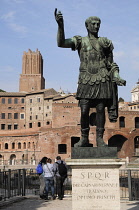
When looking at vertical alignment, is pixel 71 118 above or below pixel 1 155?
above

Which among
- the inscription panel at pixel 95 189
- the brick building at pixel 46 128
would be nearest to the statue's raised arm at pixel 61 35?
the inscription panel at pixel 95 189

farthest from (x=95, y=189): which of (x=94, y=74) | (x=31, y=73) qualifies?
(x=31, y=73)

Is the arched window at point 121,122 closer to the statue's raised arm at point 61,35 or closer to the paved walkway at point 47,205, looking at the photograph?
the paved walkway at point 47,205

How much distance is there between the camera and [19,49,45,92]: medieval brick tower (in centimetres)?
8650

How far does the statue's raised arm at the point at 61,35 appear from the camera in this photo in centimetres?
553

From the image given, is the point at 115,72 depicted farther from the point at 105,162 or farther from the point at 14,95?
the point at 14,95

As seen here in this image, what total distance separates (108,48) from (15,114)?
64219 mm

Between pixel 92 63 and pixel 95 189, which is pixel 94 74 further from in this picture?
pixel 95 189

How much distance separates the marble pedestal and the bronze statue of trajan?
1.46 ft

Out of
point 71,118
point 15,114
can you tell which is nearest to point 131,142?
point 71,118

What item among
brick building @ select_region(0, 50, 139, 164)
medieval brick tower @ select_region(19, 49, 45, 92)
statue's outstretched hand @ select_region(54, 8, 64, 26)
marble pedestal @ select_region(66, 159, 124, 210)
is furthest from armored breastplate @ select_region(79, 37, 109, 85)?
medieval brick tower @ select_region(19, 49, 45, 92)

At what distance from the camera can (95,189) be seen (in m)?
5.36

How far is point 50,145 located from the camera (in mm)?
46344

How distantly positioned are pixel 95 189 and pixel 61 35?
108 inches
